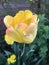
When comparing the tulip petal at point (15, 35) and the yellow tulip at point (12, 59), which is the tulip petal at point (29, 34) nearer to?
the tulip petal at point (15, 35)

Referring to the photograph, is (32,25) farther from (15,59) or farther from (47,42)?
(47,42)

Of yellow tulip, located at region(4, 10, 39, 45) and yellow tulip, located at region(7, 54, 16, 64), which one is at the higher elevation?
yellow tulip, located at region(4, 10, 39, 45)

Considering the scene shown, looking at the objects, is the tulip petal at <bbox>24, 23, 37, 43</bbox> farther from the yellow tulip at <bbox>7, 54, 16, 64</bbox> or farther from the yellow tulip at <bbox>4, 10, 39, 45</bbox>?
the yellow tulip at <bbox>7, 54, 16, 64</bbox>

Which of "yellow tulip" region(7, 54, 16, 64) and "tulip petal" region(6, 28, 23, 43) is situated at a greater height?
"tulip petal" region(6, 28, 23, 43)

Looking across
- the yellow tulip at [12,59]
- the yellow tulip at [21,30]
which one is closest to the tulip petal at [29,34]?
the yellow tulip at [21,30]

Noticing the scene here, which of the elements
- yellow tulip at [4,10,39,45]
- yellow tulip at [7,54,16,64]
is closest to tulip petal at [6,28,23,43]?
yellow tulip at [4,10,39,45]

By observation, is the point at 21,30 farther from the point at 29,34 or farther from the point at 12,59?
the point at 12,59

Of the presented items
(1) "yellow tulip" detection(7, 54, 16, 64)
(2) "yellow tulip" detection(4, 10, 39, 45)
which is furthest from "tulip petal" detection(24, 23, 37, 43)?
(1) "yellow tulip" detection(7, 54, 16, 64)

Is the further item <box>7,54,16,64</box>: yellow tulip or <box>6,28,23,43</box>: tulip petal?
<box>7,54,16,64</box>: yellow tulip

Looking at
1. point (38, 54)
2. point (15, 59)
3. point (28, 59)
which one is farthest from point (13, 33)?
point (38, 54)

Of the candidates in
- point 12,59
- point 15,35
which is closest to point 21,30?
point 15,35

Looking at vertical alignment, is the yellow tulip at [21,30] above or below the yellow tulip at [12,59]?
above

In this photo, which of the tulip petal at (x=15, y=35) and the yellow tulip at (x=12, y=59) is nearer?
the tulip petal at (x=15, y=35)
